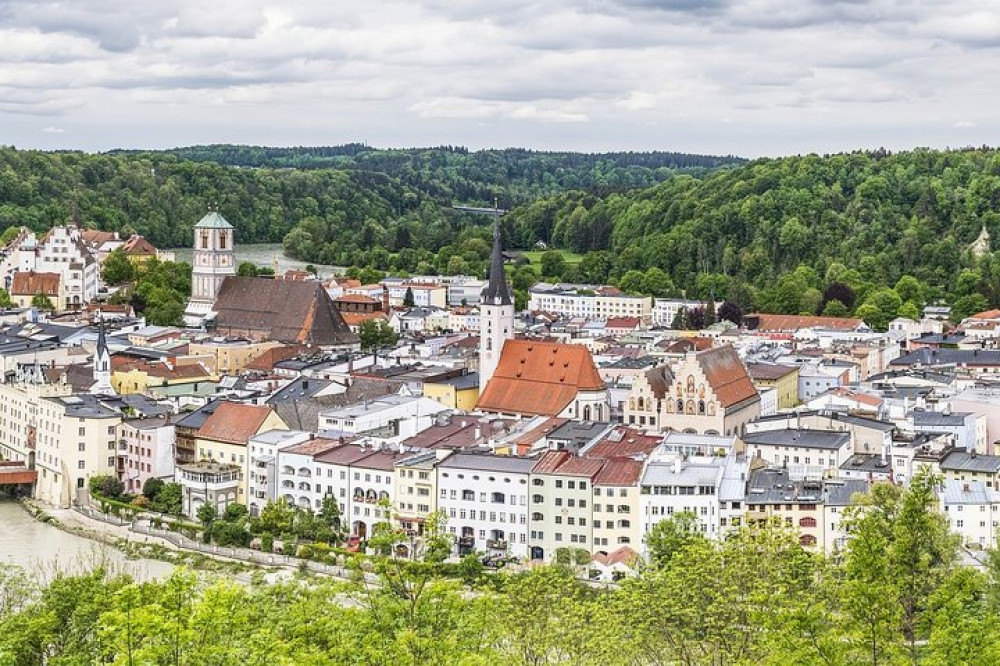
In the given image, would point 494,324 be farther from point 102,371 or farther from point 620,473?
point 620,473

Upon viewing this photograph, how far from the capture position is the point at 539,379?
4262cm

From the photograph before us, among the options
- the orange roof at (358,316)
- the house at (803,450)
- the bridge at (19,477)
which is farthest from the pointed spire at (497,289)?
the orange roof at (358,316)

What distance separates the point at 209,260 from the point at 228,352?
1219cm

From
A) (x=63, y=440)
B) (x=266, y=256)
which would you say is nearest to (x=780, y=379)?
(x=63, y=440)

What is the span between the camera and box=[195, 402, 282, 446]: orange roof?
36812 millimetres

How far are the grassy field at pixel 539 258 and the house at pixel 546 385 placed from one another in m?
55.2

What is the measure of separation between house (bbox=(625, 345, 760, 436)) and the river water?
14.2m

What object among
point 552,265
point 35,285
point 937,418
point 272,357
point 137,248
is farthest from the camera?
point 552,265

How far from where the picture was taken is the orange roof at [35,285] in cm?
6962

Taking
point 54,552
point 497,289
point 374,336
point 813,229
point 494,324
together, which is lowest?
point 54,552

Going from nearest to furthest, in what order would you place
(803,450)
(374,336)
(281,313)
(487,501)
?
1. (487,501)
2. (803,450)
3. (281,313)
4. (374,336)

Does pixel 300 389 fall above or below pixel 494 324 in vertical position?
below

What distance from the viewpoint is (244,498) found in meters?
36.2

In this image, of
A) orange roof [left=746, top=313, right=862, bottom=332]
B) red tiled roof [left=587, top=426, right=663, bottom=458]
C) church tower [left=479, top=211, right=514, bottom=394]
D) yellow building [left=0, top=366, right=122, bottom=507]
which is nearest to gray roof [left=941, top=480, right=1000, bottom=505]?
red tiled roof [left=587, top=426, right=663, bottom=458]
